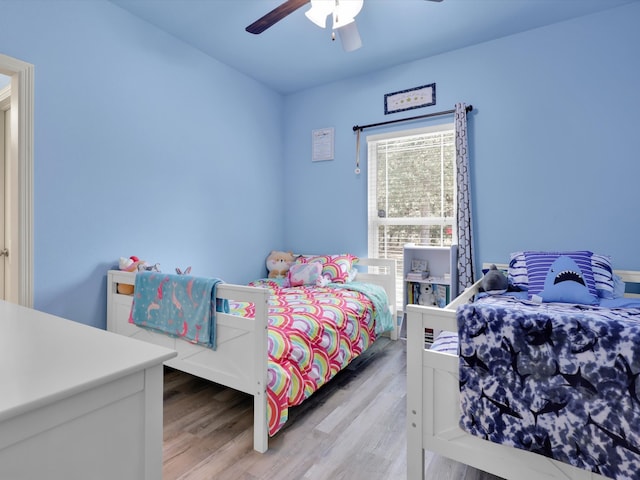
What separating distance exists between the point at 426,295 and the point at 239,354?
1.97m

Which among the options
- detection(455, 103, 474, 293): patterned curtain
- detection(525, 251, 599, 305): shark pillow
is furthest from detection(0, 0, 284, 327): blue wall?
detection(525, 251, 599, 305): shark pillow

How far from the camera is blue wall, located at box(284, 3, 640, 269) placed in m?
2.43

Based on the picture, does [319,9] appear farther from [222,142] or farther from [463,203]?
[463,203]

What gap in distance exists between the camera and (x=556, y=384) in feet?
3.25

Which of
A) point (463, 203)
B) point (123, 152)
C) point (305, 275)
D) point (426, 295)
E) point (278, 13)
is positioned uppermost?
point (278, 13)

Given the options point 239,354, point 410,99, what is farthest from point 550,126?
point 239,354

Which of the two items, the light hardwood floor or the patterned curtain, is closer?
the light hardwood floor

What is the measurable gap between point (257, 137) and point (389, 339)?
94.1 inches

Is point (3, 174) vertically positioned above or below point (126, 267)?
above

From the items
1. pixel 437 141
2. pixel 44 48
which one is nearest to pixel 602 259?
pixel 437 141

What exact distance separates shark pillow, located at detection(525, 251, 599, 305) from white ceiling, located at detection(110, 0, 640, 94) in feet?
5.70

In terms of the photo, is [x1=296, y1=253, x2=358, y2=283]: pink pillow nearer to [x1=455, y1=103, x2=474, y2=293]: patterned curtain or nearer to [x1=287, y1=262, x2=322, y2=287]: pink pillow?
[x1=287, y1=262, x2=322, y2=287]: pink pillow

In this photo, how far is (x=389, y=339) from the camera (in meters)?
3.27

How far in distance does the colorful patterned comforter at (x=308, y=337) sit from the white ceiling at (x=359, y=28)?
2.03 meters
